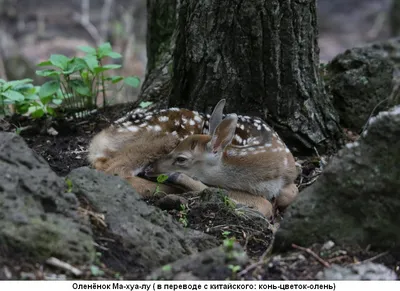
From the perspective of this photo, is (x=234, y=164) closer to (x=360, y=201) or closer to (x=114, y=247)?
(x=360, y=201)

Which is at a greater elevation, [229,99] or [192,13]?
[192,13]

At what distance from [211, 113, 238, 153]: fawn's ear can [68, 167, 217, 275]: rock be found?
1.35 m

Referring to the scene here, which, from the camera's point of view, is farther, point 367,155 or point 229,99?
point 229,99

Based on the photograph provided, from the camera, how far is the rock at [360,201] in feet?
10.8

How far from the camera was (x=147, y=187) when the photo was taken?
15.7 ft

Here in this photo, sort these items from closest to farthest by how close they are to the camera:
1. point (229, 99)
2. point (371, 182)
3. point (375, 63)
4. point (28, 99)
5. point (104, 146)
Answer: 1. point (371, 182)
2. point (104, 146)
3. point (229, 99)
4. point (28, 99)
5. point (375, 63)

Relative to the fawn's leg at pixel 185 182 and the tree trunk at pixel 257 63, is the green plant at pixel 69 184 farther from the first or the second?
the tree trunk at pixel 257 63

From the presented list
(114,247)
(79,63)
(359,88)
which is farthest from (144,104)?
(114,247)

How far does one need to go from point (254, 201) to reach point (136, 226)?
1.64 meters

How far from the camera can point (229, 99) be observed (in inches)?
210

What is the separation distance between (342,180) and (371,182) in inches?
5.4

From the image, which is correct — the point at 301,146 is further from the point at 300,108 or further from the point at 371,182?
the point at 371,182

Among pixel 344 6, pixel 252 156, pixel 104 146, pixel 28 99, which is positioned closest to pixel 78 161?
pixel 104 146

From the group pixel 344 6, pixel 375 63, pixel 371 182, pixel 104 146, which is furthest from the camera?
pixel 344 6
